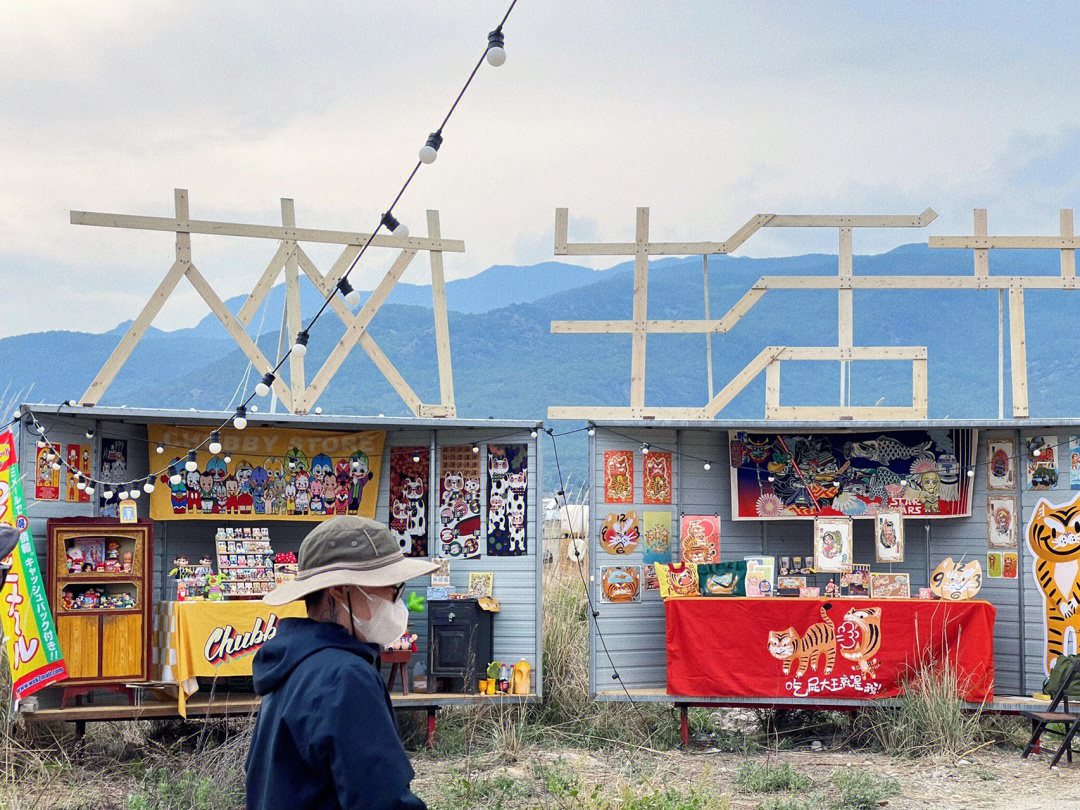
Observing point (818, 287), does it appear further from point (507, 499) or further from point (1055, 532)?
point (507, 499)

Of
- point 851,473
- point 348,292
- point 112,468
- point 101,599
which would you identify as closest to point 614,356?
point 851,473

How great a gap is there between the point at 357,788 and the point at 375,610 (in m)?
0.47

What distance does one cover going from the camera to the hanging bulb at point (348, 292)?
7031 millimetres

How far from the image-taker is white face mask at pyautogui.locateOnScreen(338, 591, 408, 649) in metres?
2.69

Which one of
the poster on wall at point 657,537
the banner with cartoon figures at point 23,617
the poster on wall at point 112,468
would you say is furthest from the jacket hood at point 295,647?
the poster on wall at point 657,537

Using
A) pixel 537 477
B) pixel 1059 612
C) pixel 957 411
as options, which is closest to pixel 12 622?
pixel 537 477

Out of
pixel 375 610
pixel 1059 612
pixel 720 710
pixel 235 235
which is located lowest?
pixel 720 710

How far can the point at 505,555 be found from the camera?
10.3 m

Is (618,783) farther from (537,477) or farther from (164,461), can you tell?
(164,461)

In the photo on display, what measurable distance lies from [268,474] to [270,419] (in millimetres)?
1251

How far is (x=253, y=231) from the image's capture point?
980 cm

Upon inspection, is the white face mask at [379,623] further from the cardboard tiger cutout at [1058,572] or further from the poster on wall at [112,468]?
the cardboard tiger cutout at [1058,572]

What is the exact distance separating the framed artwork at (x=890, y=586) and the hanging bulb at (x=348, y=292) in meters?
4.95

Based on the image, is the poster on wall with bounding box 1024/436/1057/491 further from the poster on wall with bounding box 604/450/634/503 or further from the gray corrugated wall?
the poster on wall with bounding box 604/450/634/503
